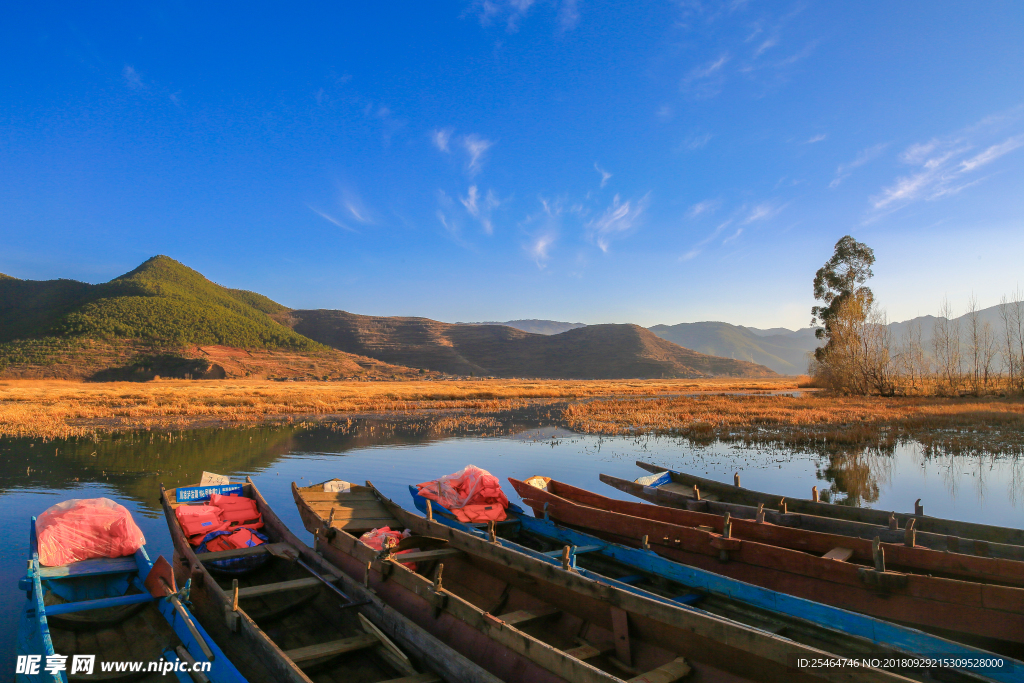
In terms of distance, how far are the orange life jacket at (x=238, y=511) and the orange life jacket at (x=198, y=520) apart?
0.13 m

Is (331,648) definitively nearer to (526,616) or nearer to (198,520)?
(526,616)

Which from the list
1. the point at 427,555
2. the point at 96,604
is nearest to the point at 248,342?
the point at 96,604

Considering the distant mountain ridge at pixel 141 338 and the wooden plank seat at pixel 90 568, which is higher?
the distant mountain ridge at pixel 141 338

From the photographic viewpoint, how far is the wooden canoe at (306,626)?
5.56 metres

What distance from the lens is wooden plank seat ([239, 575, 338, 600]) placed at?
6.96 metres

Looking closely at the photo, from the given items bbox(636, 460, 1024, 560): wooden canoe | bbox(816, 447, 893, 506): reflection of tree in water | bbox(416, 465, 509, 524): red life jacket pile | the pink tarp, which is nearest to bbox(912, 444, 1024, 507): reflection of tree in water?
bbox(816, 447, 893, 506): reflection of tree in water

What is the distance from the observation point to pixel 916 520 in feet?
27.6

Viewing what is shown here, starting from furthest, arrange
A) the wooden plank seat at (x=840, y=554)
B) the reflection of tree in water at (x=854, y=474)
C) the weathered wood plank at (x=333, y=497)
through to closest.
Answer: the reflection of tree in water at (x=854, y=474) → the weathered wood plank at (x=333, y=497) → the wooden plank seat at (x=840, y=554)

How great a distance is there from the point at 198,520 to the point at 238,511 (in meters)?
0.76

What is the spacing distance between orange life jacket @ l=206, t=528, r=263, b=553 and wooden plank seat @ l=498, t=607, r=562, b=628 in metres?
5.16

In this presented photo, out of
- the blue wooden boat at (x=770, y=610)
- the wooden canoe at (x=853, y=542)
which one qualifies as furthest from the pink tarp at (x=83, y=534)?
the wooden canoe at (x=853, y=542)

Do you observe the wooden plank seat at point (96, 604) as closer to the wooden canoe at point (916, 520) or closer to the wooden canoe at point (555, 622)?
the wooden canoe at point (555, 622)

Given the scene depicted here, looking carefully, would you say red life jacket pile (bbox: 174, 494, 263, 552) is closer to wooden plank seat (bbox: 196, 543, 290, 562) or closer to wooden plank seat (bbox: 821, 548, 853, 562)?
wooden plank seat (bbox: 196, 543, 290, 562)

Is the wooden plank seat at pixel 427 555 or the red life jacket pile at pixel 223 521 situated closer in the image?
the wooden plank seat at pixel 427 555
